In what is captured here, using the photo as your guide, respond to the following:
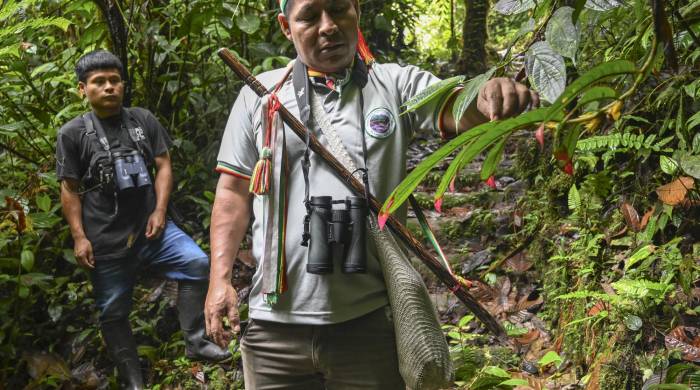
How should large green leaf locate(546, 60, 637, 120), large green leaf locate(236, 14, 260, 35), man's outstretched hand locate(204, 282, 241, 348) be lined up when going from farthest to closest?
large green leaf locate(236, 14, 260, 35)
man's outstretched hand locate(204, 282, 241, 348)
large green leaf locate(546, 60, 637, 120)

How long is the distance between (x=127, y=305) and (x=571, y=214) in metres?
2.88

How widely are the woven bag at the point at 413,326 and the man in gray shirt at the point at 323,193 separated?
12 centimetres

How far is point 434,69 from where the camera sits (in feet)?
27.7

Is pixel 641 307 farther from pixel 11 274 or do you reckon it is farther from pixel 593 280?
pixel 11 274

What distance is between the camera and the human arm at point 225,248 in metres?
2.28

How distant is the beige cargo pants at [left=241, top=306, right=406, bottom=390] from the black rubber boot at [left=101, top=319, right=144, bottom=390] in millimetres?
2819

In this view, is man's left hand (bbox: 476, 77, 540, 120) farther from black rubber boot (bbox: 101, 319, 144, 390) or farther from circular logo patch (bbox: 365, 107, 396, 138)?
black rubber boot (bbox: 101, 319, 144, 390)

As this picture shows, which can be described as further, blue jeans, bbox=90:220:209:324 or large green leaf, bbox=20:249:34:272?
large green leaf, bbox=20:249:34:272

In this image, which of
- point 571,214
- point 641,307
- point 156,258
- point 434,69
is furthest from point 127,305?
point 434,69

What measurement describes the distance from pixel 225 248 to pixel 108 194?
8.42ft

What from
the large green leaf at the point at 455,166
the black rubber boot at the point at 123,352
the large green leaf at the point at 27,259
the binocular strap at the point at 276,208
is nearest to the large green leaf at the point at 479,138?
the large green leaf at the point at 455,166

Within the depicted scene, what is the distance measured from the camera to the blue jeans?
475 cm

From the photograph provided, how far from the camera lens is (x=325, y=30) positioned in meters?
2.09

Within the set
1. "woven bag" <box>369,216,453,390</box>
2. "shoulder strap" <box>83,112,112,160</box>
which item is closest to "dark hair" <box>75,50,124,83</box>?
"shoulder strap" <box>83,112,112,160</box>
